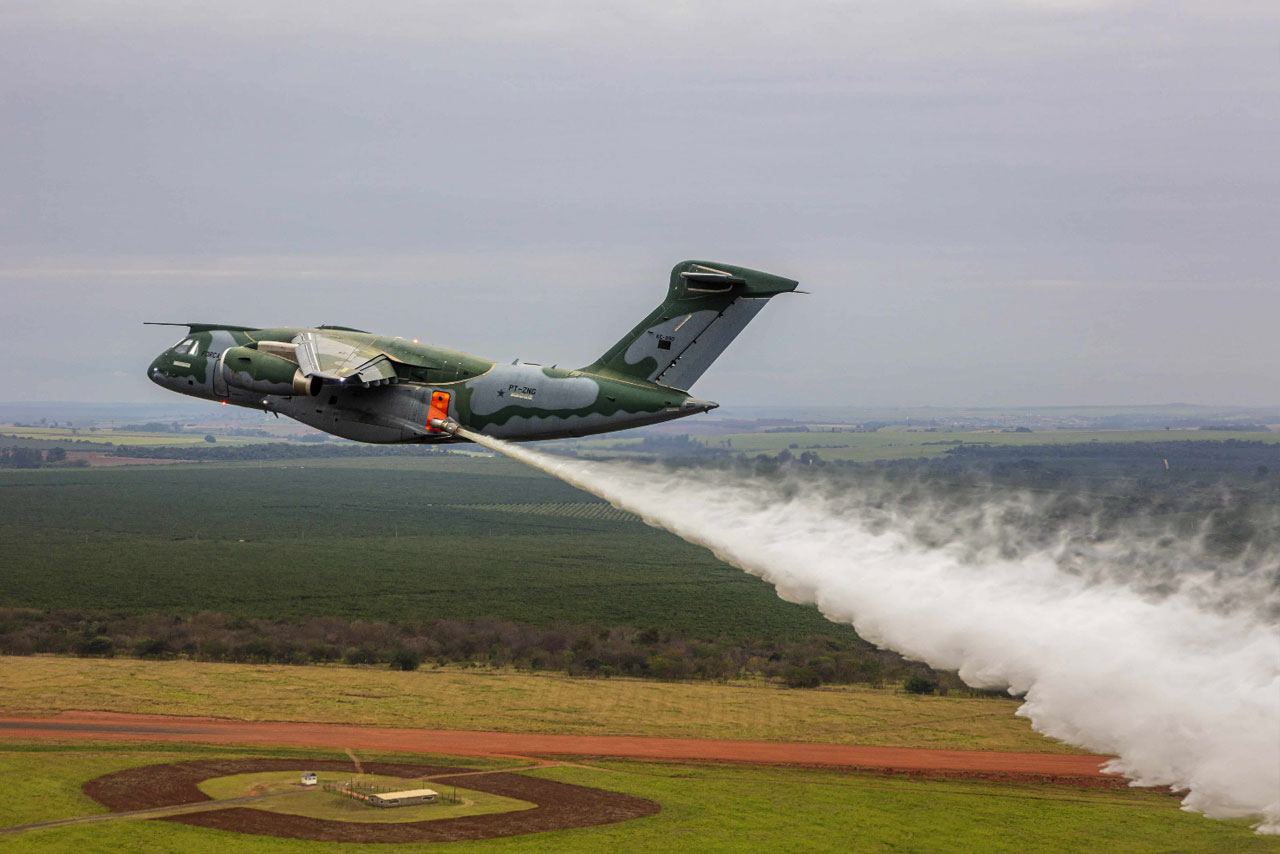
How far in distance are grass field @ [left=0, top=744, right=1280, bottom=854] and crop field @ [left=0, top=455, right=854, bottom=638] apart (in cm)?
3835

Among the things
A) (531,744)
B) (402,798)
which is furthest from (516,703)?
(402,798)

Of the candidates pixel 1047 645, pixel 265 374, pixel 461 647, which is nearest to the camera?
pixel 265 374

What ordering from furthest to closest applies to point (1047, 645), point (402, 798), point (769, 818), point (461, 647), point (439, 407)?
1. point (461, 647)
2. point (402, 798)
3. point (769, 818)
4. point (1047, 645)
5. point (439, 407)

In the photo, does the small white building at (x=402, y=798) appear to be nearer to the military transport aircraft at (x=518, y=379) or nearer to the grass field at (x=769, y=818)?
the grass field at (x=769, y=818)

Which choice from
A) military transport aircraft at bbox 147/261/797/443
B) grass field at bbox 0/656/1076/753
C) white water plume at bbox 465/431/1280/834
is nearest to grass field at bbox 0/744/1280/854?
grass field at bbox 0/656/1076/753

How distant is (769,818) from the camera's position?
8612 cm

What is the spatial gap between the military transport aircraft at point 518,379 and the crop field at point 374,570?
93.1 meters

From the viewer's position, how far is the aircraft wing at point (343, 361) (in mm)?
37438

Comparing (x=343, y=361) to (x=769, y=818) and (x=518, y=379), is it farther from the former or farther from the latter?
(x=769, y=818)

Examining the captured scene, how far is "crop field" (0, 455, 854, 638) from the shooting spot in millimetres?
137125

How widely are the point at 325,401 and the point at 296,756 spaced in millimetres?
62400

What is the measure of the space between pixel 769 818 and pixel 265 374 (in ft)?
189

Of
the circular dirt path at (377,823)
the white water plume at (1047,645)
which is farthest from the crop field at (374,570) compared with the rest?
the white water plume at (1047,645)

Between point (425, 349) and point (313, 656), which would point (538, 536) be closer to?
point (313, 656)
